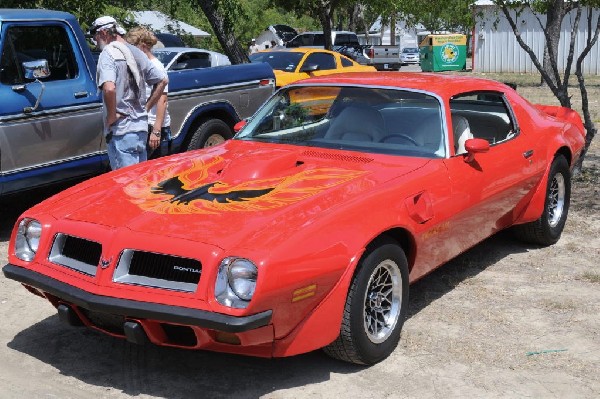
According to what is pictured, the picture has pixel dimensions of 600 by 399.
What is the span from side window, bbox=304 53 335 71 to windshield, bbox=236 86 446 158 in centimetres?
953

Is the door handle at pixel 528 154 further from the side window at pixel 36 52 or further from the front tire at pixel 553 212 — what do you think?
the side window at pixel 36 52

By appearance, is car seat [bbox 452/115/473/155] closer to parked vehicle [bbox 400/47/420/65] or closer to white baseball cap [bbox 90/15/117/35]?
white baseball cap [bbox 90/15/117/35]

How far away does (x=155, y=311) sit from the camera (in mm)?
3785

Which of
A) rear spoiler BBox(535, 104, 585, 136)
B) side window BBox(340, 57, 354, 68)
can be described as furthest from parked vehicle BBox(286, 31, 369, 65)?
rear spoiler BBox(535, 104, 585, 136)

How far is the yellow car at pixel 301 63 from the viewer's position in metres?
14.4

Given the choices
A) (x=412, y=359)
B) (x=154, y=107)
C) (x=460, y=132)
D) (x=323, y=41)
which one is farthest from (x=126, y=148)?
(x=323, y=41)

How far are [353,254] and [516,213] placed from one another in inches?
96.1

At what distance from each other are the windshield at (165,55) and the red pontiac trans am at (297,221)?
297 inches

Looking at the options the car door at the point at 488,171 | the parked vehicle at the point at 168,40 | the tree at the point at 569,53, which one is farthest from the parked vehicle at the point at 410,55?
the car door at the point at 488,171

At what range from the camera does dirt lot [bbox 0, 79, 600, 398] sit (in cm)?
420

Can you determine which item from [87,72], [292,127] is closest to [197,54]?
[87,72]

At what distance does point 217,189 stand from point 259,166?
0.38m

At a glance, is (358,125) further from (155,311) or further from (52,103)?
(52,103)

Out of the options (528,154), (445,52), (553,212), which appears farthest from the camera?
(445,52)
